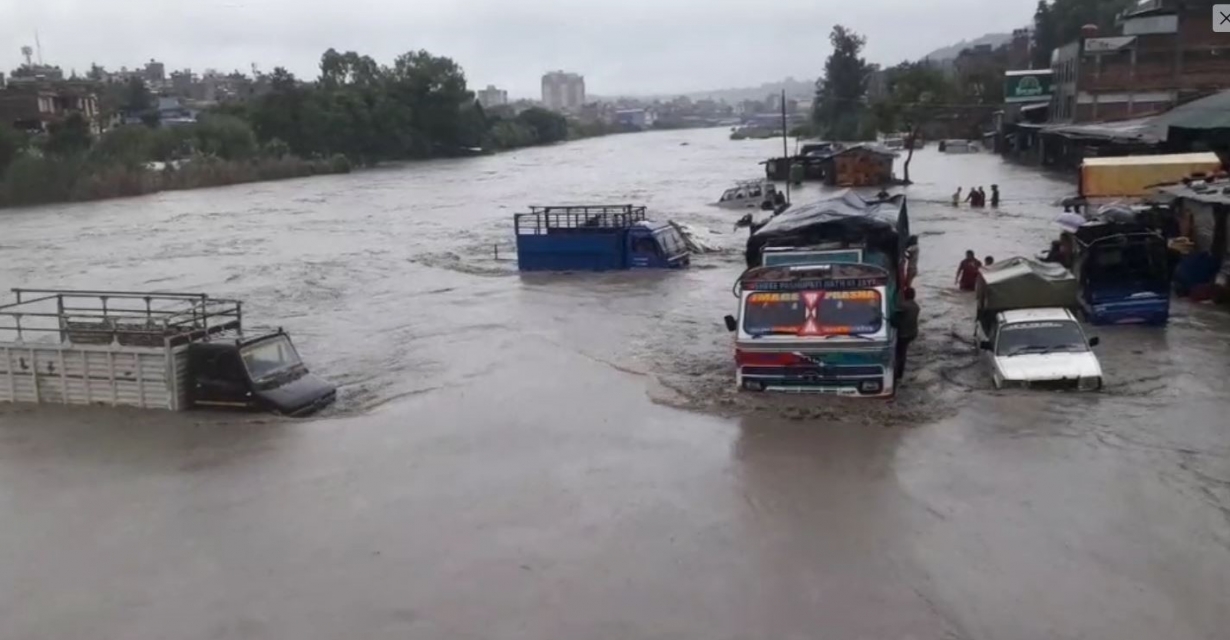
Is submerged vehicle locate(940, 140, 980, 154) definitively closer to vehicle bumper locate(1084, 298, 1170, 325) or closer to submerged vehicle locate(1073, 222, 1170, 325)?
submerged vehicle locate(1073, 222, 1170, 325)

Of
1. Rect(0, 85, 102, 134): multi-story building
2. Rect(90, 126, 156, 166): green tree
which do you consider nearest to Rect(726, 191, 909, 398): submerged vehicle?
Rect(90, 126, 156, 166): green tree

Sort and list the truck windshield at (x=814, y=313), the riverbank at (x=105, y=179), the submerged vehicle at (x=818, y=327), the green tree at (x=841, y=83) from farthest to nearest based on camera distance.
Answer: the green tree at (x=841, y=83) < the riverbank at (x=105, y=179) < the truck windshield at (x=814, y=313) < the submerged vehicle at (x=818, y=327)

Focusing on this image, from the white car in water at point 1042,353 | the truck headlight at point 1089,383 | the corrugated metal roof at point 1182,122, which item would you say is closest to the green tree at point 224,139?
the corrugated metal roof at point 1182,122

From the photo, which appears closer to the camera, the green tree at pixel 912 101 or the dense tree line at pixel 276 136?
the dense tree line at pixel 276 136

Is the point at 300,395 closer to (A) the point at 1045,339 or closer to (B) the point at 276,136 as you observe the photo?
(A) the point at 1045,339

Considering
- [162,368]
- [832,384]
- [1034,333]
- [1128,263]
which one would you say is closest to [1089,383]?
[1034,333]

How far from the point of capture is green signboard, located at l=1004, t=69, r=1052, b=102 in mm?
77875

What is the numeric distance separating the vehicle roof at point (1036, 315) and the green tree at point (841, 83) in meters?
113

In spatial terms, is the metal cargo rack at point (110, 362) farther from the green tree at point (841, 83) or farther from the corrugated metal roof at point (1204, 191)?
the green tree at point (841, 83)

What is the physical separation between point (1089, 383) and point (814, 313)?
4080 millimetres

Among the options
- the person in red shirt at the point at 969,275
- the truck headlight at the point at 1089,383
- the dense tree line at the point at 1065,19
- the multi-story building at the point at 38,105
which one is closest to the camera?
the truck headlight at the point at 1089,383

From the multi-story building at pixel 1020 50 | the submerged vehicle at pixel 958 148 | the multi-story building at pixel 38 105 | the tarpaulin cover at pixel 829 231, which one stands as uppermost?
the multi-story building at pixel 1020 50

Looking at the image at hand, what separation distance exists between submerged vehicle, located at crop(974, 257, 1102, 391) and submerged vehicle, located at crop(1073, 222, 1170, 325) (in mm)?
1995

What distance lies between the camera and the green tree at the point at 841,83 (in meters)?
128
